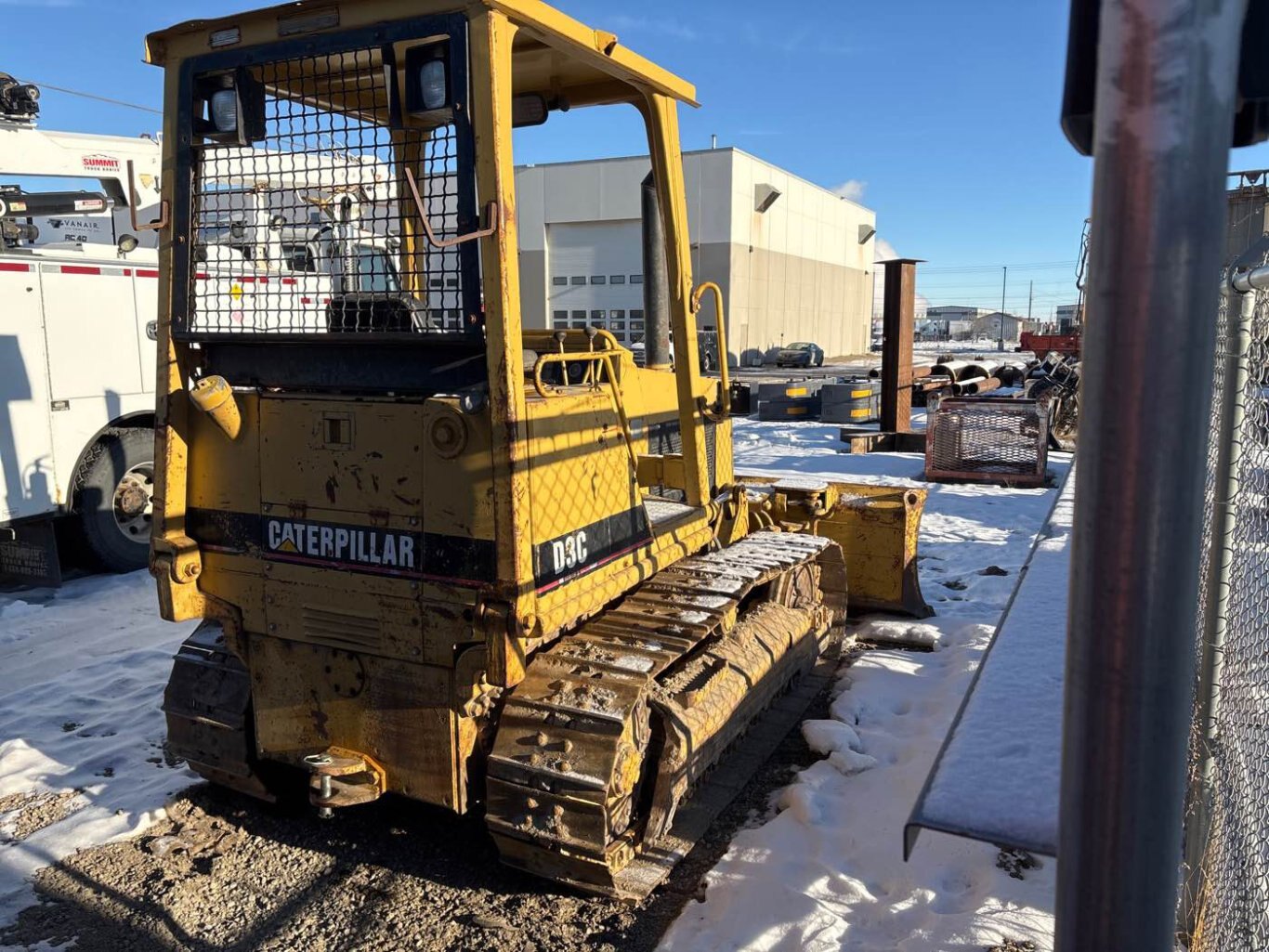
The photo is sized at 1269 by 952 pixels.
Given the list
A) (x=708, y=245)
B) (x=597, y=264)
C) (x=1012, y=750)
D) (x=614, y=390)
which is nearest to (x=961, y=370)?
(x=614, y=390)

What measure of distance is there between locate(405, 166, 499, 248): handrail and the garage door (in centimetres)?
3412

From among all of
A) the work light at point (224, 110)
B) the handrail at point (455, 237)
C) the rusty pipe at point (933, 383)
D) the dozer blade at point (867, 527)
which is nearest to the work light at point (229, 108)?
the work light at point (224, 110)

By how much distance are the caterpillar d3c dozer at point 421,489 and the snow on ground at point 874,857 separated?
37 cm

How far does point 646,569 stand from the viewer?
177 inches

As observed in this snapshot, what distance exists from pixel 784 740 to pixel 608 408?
7.15ft

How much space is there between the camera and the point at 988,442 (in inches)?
493

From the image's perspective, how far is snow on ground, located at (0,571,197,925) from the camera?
432cm

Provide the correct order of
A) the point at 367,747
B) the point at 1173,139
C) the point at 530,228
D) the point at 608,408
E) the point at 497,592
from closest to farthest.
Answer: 1. the point at 1173,139
2. the point at 497,592
3. the point at 367,747
4. the point at 608,408
5. the point at 530,228

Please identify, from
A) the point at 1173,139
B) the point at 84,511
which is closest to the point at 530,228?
the point at 84,511

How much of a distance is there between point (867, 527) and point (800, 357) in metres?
36.5

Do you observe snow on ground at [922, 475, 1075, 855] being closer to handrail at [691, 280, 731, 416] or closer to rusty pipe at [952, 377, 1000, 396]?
handrail at [691, 280, 731, 416]

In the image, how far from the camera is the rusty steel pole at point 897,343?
47.9 feet

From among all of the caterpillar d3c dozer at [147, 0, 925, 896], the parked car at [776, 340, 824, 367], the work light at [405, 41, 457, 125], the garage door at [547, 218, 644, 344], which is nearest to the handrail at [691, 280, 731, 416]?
the caterpillar d3c dozer at [147, 0, 925, 896]

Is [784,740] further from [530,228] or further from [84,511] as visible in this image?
[530,228]
